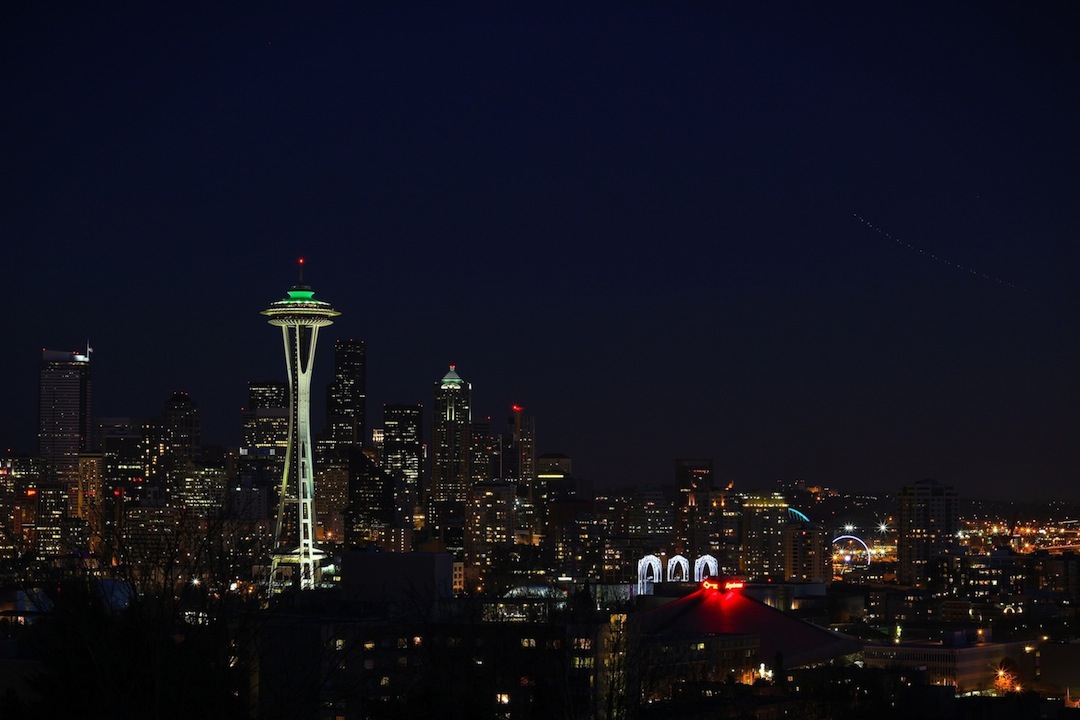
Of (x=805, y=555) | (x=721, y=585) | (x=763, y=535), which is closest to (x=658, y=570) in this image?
(x=721, y=585)

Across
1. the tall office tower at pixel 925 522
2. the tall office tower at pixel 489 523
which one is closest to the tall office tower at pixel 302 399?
the tall office tower at pixel 489 523

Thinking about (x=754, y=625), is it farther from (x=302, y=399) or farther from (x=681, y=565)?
(x=681, y=565)

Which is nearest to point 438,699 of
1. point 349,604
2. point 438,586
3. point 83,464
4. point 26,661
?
point 26,661

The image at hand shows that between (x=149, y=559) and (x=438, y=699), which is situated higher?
(x=149, y=559)

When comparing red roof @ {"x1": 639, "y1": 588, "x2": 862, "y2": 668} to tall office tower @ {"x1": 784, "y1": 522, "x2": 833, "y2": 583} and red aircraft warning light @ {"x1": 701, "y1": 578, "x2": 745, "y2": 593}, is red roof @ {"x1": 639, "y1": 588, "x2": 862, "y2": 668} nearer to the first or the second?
red aircraft warning light @ {"x1": 701, "y1": 578, "x2": 745, "y2": 593}

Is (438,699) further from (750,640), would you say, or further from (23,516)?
(23,516)

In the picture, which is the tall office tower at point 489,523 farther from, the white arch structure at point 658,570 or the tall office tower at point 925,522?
the tall office tower at point 925,522
